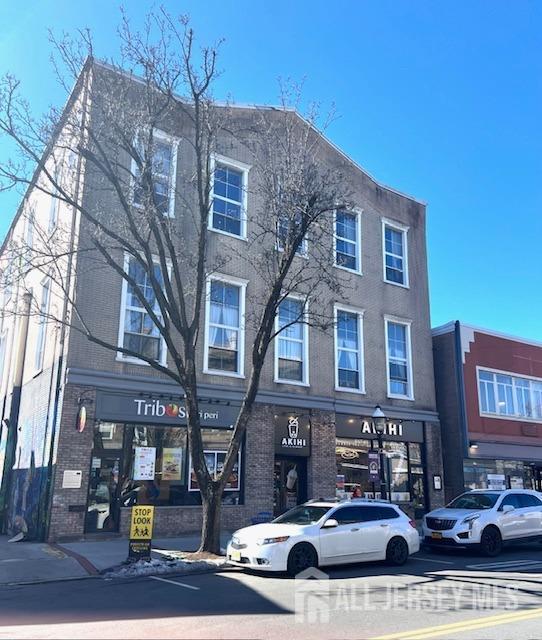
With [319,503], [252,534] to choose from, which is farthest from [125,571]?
[319,503]

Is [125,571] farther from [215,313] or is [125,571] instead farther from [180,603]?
[215,313]

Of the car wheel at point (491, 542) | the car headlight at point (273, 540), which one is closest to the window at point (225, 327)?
the car headlight at point (273, 540)

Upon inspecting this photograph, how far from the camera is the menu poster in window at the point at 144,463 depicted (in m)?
16.2

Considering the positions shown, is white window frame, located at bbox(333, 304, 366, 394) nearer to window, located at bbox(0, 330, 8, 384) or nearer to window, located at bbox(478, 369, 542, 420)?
window, located at bbox(478, 369, 542, 420)

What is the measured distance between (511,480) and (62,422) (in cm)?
1891

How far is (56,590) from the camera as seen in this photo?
380 inches

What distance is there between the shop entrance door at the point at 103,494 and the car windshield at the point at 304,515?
5409mm

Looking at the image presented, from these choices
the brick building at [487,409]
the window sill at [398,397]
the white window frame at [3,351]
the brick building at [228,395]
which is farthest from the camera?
the white window frame at [3,351]

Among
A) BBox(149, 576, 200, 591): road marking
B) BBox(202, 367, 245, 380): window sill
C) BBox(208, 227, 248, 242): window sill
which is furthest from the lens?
BBox(208, 227, 248, 242): window sill

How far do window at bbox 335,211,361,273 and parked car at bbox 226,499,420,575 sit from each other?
459 inches

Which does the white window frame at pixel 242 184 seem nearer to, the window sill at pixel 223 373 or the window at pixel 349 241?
the window at pixel 349 241

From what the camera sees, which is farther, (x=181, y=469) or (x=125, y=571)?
(x=181, y=469)

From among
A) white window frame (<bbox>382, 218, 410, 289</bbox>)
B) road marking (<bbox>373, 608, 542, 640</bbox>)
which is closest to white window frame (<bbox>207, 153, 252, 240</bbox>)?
white window frame (<bbox>382, 218, 410, 289</bbox>)

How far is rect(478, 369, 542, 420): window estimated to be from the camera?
83.3 ft
